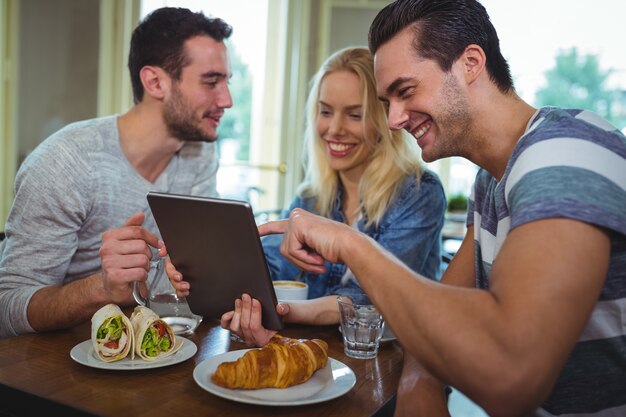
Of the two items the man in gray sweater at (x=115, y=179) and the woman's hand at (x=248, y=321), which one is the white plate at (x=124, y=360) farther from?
the man in gray sweater at (x=115, y=179)

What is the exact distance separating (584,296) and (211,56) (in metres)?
1.63

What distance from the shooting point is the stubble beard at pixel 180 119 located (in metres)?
2.02

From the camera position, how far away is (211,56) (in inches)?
82.6

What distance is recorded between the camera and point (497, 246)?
1180mm

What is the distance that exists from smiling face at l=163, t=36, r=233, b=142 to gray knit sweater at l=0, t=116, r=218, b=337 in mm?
196

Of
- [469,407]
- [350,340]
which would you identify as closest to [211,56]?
[350,340]

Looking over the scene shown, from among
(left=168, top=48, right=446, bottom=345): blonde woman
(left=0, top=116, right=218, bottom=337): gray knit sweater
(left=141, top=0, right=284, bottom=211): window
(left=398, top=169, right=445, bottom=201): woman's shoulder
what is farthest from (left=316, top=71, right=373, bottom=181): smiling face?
(left=141, top=0, right=284, bottom=211): window

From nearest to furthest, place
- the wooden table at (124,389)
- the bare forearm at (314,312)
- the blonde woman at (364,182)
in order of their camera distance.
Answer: the wooden table at (124,389)
the bare forearm at (314,312)
the blonde woman at (364,182)

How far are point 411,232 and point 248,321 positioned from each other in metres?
0.81

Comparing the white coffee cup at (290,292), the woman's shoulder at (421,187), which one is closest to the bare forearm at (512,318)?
the white coffee cup at (290,292)

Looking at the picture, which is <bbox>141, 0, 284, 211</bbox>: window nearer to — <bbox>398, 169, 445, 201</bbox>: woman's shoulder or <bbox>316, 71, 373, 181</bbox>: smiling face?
<bbox>316, 71, 373, 181</bbox>: smiling face

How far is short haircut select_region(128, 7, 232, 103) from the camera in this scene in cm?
206

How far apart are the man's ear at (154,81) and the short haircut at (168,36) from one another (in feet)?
0.06

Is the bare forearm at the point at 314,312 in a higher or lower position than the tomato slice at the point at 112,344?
lower
